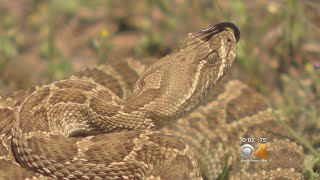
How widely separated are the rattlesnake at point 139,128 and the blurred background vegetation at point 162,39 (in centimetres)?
63

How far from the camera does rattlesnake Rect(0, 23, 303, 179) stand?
199 inches

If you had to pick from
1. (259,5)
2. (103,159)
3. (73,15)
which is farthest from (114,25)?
(103,159)

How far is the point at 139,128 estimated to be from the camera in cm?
554

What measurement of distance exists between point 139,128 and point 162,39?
337 centimetres

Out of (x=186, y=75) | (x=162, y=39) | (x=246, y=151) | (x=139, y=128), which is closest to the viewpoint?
(x=139, y=128)

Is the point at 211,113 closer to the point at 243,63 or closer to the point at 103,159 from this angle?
the point at 243,63

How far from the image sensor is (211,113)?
7.11m

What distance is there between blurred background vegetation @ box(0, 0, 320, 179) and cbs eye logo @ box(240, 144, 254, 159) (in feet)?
2.17

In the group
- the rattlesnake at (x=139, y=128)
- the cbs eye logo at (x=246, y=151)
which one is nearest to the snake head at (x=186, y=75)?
the rattlesnake at (x=139, y=128)

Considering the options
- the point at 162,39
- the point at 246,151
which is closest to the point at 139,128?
the point at 246,151

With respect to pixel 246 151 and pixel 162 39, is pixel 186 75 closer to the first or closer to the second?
pixel 246 151

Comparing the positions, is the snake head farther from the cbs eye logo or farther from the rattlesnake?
the cbs eye logo

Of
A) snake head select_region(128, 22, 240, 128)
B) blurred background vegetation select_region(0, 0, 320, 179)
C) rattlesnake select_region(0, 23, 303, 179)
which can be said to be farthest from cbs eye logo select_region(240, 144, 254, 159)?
snake head select_region(128, 22, 240, 128)

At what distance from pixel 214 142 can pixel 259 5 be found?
276 centimetres
